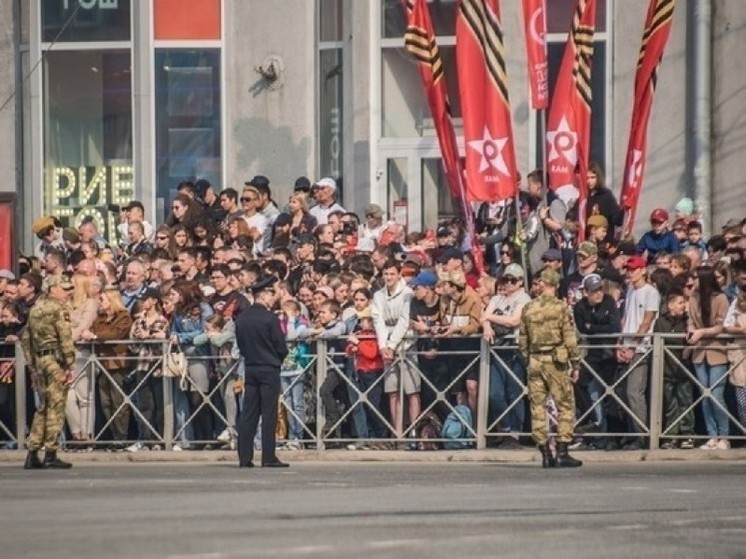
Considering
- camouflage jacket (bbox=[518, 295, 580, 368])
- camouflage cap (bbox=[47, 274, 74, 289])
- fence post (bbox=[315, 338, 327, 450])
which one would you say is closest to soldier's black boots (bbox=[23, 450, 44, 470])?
camouflage cap (bbox=[47, 274, 74, 289])

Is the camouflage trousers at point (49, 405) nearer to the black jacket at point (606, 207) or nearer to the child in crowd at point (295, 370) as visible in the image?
the child in crowd at point (295, 370)

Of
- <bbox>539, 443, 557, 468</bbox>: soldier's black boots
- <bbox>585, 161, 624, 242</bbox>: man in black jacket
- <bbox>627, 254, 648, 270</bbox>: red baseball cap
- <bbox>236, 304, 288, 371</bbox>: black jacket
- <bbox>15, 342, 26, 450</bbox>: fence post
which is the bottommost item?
<bbox>539, 443, 557, 468</bbox>: soldier's black boots

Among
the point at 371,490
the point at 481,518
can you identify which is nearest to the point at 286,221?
the point at 371,490

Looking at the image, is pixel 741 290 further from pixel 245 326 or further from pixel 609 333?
pixel 245 326

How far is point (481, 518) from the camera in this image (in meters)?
16.0

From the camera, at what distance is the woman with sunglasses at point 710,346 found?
2322cm

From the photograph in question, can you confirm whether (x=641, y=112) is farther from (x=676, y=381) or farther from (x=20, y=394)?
(x=20, y=394)

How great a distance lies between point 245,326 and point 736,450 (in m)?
4.93

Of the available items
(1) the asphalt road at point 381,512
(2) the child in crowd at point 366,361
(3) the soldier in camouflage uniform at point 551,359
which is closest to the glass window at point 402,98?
(2) the child in crowd at point 366,361

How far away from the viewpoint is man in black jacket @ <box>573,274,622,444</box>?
23781mm

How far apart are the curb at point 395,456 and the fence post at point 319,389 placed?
0.53 feet

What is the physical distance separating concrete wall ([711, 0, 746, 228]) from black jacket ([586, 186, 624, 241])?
3.32 meters

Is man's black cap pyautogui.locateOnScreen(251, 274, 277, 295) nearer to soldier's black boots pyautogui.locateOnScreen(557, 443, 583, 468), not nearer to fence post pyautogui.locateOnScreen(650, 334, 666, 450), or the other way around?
soldier's black boots pyautogui.locateOnScreen(557, 443, 583, 468)

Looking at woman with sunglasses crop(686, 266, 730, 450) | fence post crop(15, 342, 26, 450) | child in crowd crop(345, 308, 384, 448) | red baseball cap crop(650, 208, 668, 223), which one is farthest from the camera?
red baseball cap crop(650, 208, 668, 223)
